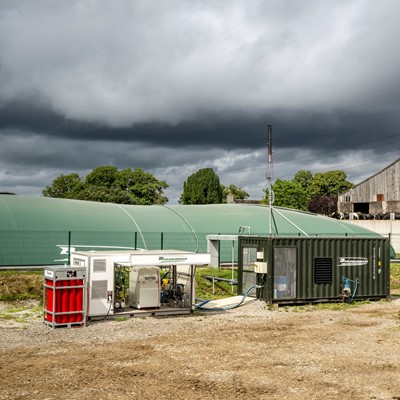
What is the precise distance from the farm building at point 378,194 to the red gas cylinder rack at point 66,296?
6431cm

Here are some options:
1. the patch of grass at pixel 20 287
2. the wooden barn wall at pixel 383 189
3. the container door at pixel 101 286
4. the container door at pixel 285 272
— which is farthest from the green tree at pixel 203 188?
the container door at pixel 101 286

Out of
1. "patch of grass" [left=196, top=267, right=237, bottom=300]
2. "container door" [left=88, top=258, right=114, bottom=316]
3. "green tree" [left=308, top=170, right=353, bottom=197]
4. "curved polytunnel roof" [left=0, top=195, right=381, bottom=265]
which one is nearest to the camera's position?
"container door" [left=88, top=258, right=114, bottom=316]

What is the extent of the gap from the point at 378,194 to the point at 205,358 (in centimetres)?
7006

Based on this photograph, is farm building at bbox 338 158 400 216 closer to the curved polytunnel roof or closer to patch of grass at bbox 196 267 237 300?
the curved polytunnel roof

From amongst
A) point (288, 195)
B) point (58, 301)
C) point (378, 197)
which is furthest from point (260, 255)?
point (288, 195)

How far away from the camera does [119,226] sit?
41.0 metres

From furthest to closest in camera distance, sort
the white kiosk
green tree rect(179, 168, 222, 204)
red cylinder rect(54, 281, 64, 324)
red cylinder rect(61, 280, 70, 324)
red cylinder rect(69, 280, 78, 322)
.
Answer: green tree rect(179, 168, 222, 204), the white kiosk, red cylinder rect(69, 280, 78, 322), red cylinder rect(61, 280, 70, 324), red cylinder rect(54, 281, 64, 324)

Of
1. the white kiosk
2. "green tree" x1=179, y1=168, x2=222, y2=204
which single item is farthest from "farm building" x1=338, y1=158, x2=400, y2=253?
the white kiosk

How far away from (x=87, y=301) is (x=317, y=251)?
12682mm

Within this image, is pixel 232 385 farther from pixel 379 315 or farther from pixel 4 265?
pixel 4 265

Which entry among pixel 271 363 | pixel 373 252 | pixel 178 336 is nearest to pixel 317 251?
pixel 373 252

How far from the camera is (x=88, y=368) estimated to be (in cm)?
1551

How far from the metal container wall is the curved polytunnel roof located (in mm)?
11513

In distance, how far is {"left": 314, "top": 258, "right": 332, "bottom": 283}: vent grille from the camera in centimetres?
2958
